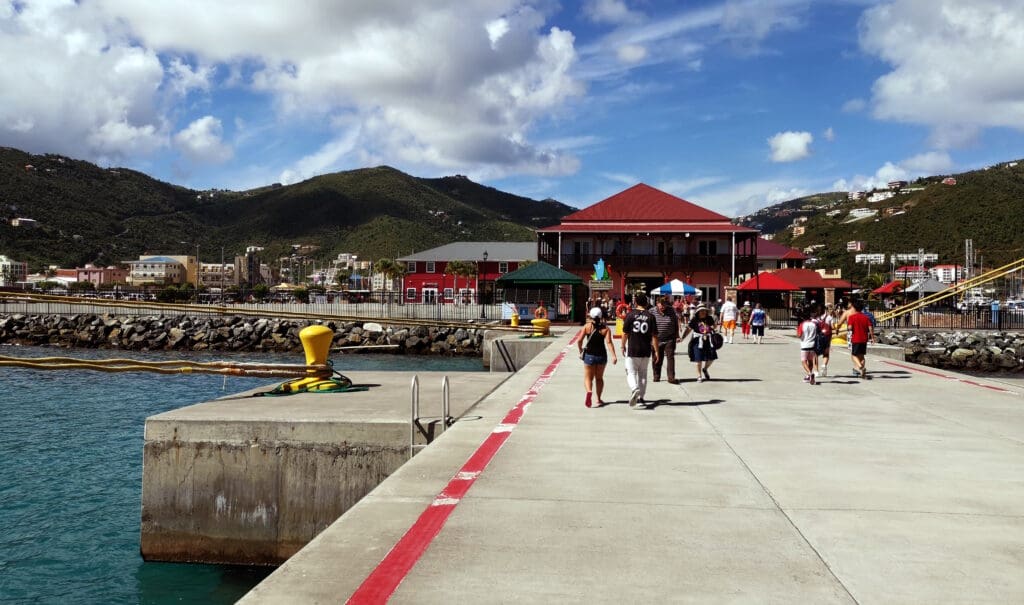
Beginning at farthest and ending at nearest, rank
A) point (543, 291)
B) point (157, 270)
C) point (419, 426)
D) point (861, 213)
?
point (861, 213), point (157, 270), point (543, 291), point (419, 426)

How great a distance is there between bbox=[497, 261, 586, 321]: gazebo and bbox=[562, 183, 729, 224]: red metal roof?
12.6m

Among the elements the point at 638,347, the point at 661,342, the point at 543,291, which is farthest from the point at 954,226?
the point at 638,347

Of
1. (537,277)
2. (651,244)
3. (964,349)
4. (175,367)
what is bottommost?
(964,349)

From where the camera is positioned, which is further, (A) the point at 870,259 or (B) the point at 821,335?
(A) the point at 870,259

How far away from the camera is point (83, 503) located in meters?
11.9

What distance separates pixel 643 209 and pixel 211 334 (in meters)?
35.7

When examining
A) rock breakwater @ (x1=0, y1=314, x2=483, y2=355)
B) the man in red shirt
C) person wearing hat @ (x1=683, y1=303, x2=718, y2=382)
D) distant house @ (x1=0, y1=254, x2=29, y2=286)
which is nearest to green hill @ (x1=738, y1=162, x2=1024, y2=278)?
rock breakwater @ (x1=0, y1=314, x2=483, y2=355)

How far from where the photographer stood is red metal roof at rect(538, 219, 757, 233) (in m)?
58.0

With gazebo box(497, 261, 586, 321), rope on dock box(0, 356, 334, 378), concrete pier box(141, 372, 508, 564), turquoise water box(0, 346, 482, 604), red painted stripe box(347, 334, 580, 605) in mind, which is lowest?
turquoise water box(0, 346, 482, 604)

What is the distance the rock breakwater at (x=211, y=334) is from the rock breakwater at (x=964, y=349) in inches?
944

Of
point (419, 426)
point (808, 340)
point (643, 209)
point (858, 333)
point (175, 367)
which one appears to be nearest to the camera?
point (419, 426)

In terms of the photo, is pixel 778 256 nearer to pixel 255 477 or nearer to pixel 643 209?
pixel 643 209

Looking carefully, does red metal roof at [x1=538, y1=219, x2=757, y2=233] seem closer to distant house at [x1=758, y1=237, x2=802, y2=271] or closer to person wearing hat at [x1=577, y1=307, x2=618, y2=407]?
distant house at [x1=758, y1=237, x2=802, y2=271]

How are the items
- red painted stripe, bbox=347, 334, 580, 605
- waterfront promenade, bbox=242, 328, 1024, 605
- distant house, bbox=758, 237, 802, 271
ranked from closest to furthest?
red painted stripe, bbox=347, 334, 580, 605, waterfront promenade, bbox=242, 328, 1024, 605, distant house, bbox=758, 237, 802, 271
